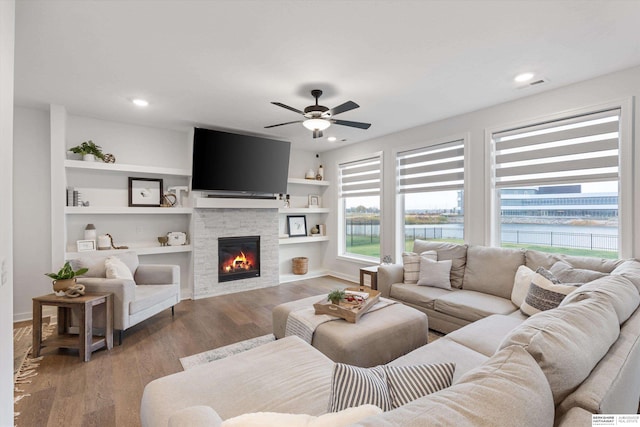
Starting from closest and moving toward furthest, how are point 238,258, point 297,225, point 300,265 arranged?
point 238,258, point 300,265, point 297,225

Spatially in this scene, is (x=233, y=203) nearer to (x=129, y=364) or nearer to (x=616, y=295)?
(x=129, y=364)

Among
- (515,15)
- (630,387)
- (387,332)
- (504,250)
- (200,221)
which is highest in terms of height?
(515,15)

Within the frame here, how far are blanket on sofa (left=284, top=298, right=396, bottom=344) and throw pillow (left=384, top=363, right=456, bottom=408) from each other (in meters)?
1.26

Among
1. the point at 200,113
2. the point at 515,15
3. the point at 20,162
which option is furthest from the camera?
the point at 200,113

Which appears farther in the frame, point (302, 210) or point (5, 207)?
point (302, 210)

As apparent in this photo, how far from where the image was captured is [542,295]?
93.2 inches

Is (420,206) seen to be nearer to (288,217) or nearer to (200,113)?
(288,217)

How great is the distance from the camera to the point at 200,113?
3848mm

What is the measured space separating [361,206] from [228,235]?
2.51m

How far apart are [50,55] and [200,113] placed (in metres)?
1.58

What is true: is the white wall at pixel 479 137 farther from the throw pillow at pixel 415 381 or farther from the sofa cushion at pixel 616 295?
the throw pillow at pixel 415 381

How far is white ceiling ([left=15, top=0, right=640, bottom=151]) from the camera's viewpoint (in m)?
1.88

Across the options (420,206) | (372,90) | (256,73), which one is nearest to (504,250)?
(420,206)

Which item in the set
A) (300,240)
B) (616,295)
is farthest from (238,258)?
A: (616,295)
